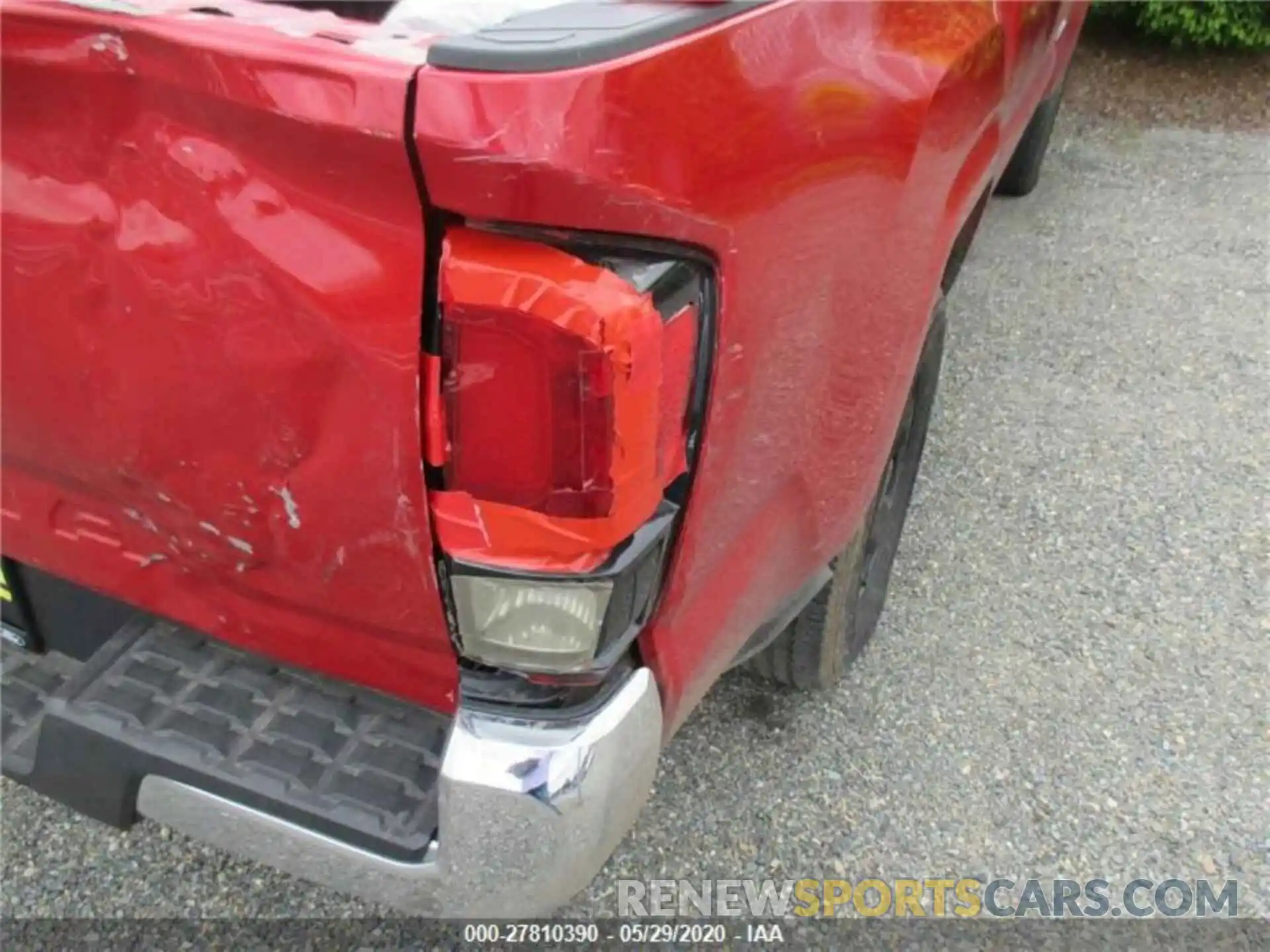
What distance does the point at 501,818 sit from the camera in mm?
1300

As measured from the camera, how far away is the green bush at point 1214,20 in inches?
250

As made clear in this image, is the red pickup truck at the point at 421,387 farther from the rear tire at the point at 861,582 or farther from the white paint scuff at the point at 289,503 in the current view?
the rear tire at the point at 861,582

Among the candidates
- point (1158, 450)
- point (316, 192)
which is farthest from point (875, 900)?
point (1158, 450)

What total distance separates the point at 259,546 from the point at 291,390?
250 mm

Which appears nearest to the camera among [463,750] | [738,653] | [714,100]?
[714,100]

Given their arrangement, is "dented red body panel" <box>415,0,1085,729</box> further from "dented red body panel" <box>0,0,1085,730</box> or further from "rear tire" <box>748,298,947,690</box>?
"rear tire" <box>748,298,947,690</box>

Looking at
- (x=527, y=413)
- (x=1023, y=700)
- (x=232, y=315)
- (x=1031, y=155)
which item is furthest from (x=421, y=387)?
(x=1031, y=155)

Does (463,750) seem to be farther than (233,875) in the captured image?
No

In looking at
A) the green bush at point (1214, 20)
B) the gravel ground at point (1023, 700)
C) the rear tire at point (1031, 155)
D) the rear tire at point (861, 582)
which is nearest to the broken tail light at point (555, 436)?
the rear tire at point (861, 582)

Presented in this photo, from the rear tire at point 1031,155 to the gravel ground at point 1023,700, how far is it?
128cm

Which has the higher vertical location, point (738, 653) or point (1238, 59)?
point (738, 653)

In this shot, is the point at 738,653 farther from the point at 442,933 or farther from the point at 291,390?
the point at 291,390

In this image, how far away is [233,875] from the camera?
6.91 ft

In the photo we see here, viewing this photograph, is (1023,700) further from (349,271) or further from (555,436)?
(349,271)
